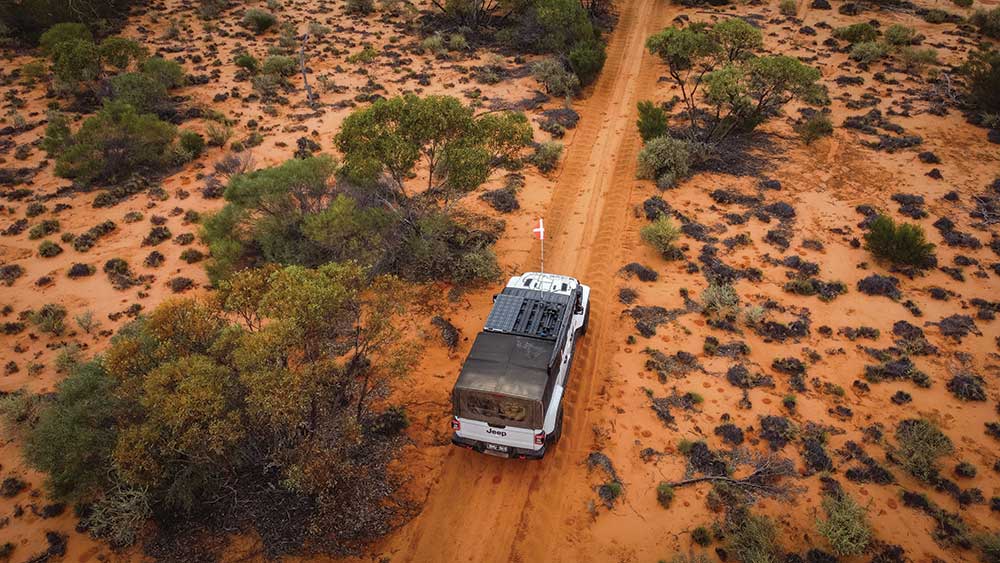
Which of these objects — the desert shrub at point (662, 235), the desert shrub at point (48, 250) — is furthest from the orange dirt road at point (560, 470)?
the desert shrub at point (48, 250)

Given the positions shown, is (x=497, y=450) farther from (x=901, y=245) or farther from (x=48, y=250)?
(x=48, y=250)

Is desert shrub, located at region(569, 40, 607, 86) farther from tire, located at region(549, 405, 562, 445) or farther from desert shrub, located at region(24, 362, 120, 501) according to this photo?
desert shrub, located at region(24, 362, 120, 501)

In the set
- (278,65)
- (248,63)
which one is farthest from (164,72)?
(278,65)

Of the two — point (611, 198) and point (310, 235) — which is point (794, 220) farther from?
point (310, 235)

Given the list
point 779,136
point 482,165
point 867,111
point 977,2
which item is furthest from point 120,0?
point 977,2

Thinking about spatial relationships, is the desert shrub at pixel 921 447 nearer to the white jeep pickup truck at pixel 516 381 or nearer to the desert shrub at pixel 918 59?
the white jeep pickup truck at pixel 516 381

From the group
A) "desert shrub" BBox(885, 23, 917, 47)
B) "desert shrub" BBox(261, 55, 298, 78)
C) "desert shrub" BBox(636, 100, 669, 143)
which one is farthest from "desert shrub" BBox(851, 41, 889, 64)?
"desert shrub" BBox(261, 55, 298, 78)
